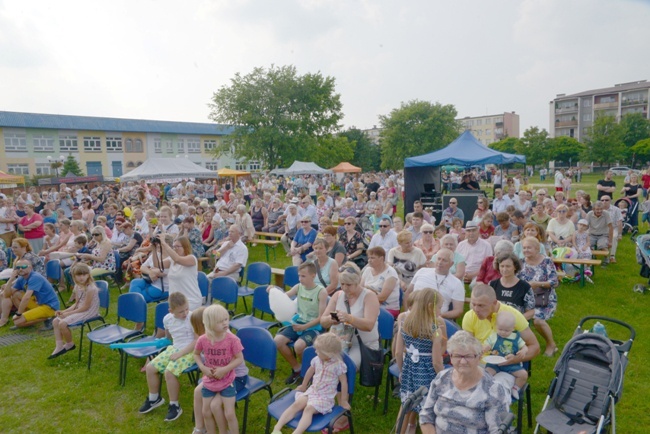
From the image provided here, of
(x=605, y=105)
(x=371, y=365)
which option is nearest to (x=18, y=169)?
(x=371, y=365)

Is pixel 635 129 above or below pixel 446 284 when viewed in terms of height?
above

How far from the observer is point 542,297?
5.12m

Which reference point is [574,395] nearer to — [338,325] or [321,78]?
[338,325]

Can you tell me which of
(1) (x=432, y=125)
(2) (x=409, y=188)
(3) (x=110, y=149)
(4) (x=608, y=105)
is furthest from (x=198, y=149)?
(4) (x=608, y=105)

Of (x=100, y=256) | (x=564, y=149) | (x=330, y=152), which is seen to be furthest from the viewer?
(x=564, y=149)

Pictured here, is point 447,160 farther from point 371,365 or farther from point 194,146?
point 194,146

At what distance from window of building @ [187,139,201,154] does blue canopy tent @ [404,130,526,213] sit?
46.0 metres

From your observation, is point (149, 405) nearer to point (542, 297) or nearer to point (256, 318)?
point (256, 318)

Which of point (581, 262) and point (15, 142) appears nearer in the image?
point (581, 262)

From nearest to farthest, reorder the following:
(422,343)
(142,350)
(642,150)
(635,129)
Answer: (422,343) → (142,350) → (642,150) → (635,129)

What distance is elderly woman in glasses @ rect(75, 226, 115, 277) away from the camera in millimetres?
8161

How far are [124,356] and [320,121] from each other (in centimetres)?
3598

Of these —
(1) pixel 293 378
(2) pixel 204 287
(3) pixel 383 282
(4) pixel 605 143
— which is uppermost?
(4) pixel 605 143

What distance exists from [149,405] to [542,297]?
174 inches
